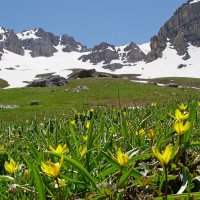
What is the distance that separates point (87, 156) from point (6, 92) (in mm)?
77951

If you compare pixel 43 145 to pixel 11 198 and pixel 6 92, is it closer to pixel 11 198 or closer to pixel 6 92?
pixel 11 198

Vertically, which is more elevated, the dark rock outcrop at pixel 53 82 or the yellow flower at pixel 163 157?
the yellow flower at pixel 163 157

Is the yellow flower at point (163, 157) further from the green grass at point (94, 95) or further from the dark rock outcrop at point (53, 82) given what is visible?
the dark rock outcrop at point (53, 82)

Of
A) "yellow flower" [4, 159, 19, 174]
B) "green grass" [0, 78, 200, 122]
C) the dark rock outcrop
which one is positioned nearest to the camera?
"yellow flower" [4, 159, 19, 174]

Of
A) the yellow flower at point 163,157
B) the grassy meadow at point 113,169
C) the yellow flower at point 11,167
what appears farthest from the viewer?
the yellow flower at point 11,167

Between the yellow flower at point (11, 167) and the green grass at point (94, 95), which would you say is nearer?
the yellow flower at point (11, 167)

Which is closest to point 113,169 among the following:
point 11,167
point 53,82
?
point 11,167

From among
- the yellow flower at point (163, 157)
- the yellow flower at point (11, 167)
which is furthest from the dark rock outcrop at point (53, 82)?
the yellow flower at point (163, 157)

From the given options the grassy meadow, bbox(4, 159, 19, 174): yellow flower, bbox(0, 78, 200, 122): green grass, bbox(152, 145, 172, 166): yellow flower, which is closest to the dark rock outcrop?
bbox(0, 78, 200, 122): green grass

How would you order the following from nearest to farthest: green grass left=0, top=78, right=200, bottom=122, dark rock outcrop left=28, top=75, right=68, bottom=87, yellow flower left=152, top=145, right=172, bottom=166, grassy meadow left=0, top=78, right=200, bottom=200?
yellow flower left=152, top=145, right=172, bottom=166 → grassy meadow left=0, top=78, right=200, bottom=200 → green grass left=0, top=78, right=200, bottom=122 → dark rock outcrop left=28, top=75, right=68, bottom=87

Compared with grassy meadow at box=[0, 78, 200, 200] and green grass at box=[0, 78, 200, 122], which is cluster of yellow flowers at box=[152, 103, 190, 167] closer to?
grassy meadow at box=[0, 78, 200, 200]

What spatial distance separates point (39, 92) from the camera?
76.9 metres

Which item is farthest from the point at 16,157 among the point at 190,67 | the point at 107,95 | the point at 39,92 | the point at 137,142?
the point at 190,67

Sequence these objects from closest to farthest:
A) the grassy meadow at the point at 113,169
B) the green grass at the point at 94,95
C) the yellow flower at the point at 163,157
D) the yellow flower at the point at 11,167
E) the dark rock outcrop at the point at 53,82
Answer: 1. the yellow flower at the point at 163,157
2. the grassy meadow at the point at 113,169
3. the yellow flower at the point at 11,167
4. the green grass at the point at 94,95
5. the dark rock outcrop at the point at 53,82
